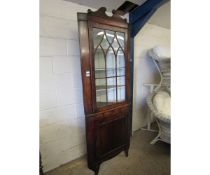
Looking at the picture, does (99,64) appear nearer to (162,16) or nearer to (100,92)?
(100,92)

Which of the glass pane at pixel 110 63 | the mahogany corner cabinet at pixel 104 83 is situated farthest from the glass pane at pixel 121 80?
the glass pane at pixel 110 63

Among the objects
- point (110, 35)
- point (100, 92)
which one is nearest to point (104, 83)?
point (100, 92)

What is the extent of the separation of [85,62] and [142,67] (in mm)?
1595

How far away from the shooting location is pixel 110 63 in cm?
201

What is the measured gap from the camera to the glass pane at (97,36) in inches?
68.9

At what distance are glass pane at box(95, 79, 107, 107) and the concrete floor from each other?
0.77 metres

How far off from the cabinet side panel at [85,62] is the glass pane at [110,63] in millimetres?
365

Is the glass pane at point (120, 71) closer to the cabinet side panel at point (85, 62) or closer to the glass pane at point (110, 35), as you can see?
the glass pane at point (110, 35)
